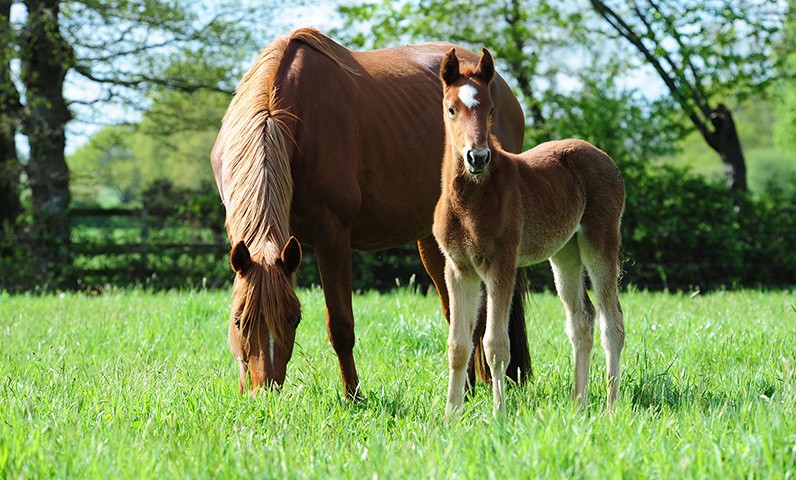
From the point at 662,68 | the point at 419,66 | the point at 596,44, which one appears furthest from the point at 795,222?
the point at 419,66

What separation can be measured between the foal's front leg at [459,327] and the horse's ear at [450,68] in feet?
2.89

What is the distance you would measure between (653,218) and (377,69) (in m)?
8.20

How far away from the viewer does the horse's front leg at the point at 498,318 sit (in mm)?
3797

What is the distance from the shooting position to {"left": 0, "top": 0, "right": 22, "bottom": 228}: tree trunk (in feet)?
42.1

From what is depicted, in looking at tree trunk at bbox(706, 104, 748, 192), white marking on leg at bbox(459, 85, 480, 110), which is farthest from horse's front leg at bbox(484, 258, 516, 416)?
tree trunk at bbox(706, 104, 748, 192)

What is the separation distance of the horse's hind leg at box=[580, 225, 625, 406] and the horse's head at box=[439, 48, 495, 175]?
1020 mm

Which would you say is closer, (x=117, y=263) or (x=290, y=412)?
(x=290, y=412)

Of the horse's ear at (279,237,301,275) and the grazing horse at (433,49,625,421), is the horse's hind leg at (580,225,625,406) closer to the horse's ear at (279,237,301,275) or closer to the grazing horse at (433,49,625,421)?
the grazing horse at (433,49,625,421)

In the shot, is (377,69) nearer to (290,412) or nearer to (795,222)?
(290,412)

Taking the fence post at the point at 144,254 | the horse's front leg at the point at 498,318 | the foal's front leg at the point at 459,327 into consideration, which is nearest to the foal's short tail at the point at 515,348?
the foal's front leg at the point at 459,327

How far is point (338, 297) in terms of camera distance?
461 centimetres

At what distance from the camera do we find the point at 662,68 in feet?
50.3

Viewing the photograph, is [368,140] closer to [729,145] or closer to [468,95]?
[468,95]

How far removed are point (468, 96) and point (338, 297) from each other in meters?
1.49
